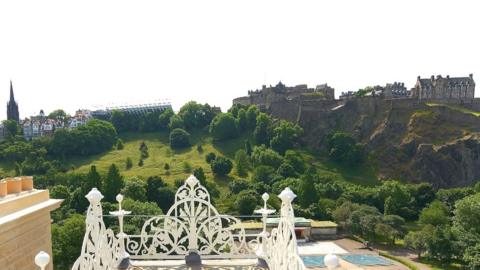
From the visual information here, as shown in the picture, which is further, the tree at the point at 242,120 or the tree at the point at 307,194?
the tree at the point at 242,120

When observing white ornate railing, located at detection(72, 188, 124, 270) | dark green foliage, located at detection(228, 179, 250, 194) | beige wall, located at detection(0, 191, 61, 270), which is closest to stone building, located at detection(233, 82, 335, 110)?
dark green foliage, located at detection(228, 179, 250, 194)

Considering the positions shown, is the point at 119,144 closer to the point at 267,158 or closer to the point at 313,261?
the point at 267,158

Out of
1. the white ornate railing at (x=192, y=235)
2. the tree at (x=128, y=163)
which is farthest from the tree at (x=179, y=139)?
the white ornate railing at (x=192, y=235)

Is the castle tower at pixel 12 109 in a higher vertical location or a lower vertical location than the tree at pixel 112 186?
higher

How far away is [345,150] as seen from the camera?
166 ft

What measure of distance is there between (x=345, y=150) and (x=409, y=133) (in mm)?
7793

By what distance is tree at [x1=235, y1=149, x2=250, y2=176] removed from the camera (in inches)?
1877

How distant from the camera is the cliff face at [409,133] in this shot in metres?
46.9

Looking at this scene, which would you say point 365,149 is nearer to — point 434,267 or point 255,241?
point 434,267

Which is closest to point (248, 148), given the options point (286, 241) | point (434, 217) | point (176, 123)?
point (176, 123)

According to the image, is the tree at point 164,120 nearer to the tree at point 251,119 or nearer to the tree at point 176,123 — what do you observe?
the tree at point 176,123

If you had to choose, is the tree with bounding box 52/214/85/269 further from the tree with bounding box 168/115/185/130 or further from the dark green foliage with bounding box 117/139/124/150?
the tree with bounding box 168/115/185/130

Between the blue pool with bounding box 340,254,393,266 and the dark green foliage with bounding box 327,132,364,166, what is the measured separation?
2552cm

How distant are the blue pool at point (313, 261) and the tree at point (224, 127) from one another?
35.4m
